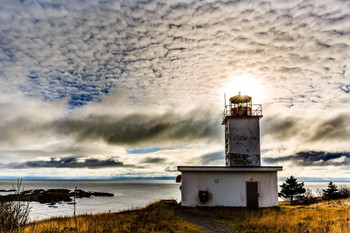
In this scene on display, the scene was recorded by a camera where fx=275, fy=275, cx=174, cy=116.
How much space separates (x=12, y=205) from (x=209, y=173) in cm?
1370

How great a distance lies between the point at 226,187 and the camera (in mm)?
18734

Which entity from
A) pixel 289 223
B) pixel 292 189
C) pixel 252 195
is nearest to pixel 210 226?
pixel 289 223

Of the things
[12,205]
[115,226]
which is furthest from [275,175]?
[12,205]

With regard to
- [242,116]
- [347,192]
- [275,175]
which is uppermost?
[242,116]

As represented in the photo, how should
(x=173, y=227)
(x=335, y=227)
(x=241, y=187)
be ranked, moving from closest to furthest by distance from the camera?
(x=335, y=227)
(x=173, y=227)
(x=241, y=187)

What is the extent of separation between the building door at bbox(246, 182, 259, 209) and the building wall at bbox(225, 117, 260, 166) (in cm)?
202

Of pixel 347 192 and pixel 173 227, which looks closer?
pixel 173 227

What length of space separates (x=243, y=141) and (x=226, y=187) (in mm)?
4022

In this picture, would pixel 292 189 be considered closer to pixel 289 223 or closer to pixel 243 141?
pixel 243 141

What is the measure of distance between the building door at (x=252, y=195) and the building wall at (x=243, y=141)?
2.02m

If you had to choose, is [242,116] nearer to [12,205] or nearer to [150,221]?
[150,221]

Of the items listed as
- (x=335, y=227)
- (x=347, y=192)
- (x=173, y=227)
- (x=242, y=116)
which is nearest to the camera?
(x=335, y=227)

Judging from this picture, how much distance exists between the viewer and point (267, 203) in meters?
18.8

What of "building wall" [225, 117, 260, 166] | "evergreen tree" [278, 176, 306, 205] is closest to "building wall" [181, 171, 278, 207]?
"building wall" [225, 117, 260, 166]
